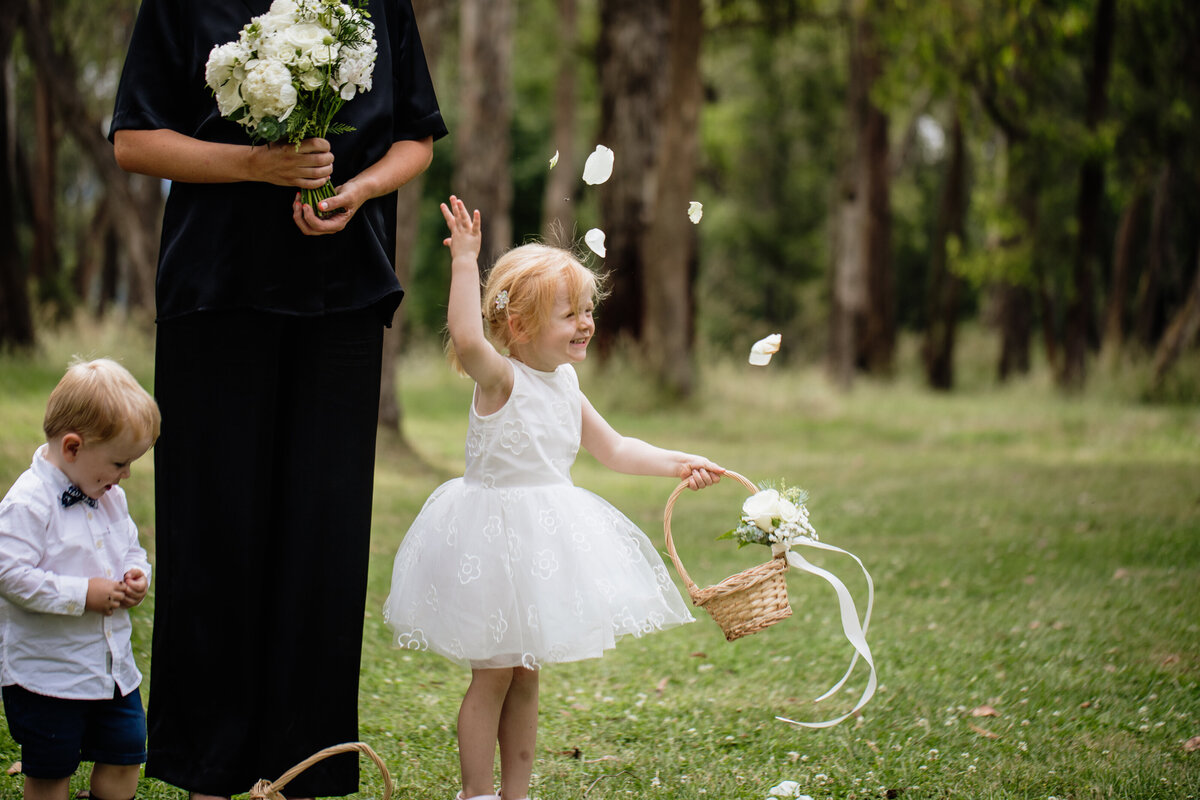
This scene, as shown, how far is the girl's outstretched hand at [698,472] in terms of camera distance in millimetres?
3516

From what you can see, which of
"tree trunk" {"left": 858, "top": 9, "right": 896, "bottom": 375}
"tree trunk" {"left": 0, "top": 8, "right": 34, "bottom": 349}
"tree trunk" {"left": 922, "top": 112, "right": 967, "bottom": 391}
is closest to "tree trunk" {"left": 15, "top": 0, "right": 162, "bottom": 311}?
"tree trunk" {"left": 0, "top": 8, "right": 34, "bottom": 349}

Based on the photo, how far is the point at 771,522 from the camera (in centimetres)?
351

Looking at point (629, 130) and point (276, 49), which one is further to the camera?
point (629, 130)

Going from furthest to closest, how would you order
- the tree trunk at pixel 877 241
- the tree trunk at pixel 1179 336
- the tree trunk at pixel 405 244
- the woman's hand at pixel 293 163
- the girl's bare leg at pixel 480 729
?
the tree trunk at pixel 877 241 → the tree trunk at pixel 1179 336 → the tree trunk at pixel 405 244 → the girl's bare leg at pixel 480 729 → the woman's hand at pixel 293 163

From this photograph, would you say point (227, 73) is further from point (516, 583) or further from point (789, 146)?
point (789, 146)

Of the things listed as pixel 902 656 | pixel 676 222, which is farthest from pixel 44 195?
pixel 902 656

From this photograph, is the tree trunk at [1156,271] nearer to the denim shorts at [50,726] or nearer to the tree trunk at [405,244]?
the tree trunk at [405,244]

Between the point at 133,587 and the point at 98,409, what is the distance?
0.43 m

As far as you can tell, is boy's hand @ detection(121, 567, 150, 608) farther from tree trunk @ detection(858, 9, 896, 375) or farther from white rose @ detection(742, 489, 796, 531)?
tree trunk @ detection(858, 9, 896, 375)

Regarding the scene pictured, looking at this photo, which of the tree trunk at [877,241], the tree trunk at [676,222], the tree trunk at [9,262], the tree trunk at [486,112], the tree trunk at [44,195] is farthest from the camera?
the tree trunk at [877,241]

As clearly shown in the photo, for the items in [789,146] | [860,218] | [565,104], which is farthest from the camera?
[789,146]

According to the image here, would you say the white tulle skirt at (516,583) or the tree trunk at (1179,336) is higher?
the tree trunk at (1179,336)

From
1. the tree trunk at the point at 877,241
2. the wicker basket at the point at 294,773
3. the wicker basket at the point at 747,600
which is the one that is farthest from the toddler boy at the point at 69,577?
the tree trunk at the point at 877,241

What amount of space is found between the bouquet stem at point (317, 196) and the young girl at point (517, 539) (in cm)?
34
